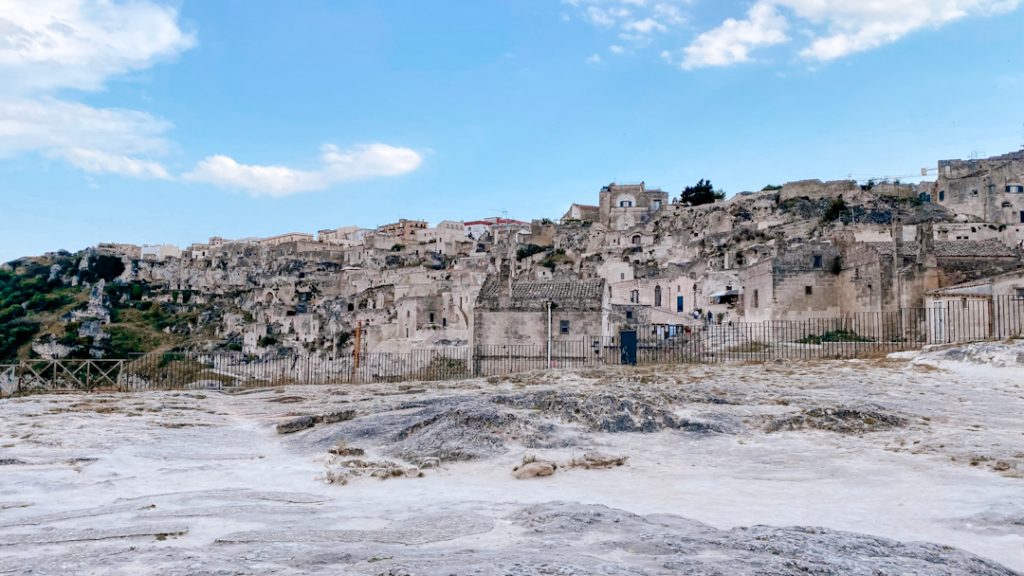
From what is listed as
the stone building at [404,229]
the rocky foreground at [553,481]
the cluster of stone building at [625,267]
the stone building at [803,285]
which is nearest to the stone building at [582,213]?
the cluster of stone building at [625,267]

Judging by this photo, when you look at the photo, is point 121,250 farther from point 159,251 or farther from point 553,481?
point 553,481

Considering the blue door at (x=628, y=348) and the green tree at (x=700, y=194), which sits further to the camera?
the green tree at (x=700, y=194)

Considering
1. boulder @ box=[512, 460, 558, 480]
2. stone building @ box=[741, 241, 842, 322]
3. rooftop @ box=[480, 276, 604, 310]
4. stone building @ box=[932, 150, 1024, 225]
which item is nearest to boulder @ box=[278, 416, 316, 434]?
boulder @ box=[512, 460, 558, 480]

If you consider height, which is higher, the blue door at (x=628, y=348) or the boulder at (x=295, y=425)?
the blue door at (x=628, y=348)

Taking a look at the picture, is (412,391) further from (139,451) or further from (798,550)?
(798,550)

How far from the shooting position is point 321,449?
12070 mm

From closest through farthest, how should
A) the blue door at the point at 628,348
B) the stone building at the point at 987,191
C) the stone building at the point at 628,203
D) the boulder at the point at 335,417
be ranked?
1. the boulder at the point at 335,417
2. the blue door at the point at 628,348
3. the stone building at the point at 987,191
4. the stone building at the point at 628,203

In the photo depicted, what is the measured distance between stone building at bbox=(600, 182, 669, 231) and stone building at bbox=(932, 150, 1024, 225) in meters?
30.6

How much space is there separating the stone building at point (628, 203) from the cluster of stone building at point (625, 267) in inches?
10.5

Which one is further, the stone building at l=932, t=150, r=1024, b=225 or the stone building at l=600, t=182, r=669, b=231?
Answer: the stone building at l=600, t=182, r=669, b=231

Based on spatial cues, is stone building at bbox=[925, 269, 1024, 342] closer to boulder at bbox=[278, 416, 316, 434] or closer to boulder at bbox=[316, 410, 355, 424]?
boulder at bbox=[316, 410, 355, 424]

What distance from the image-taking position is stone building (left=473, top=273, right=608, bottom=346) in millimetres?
29875

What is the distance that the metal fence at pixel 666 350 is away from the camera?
24.0m

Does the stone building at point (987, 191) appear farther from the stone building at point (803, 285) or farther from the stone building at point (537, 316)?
the stone building at point (537, 316)
